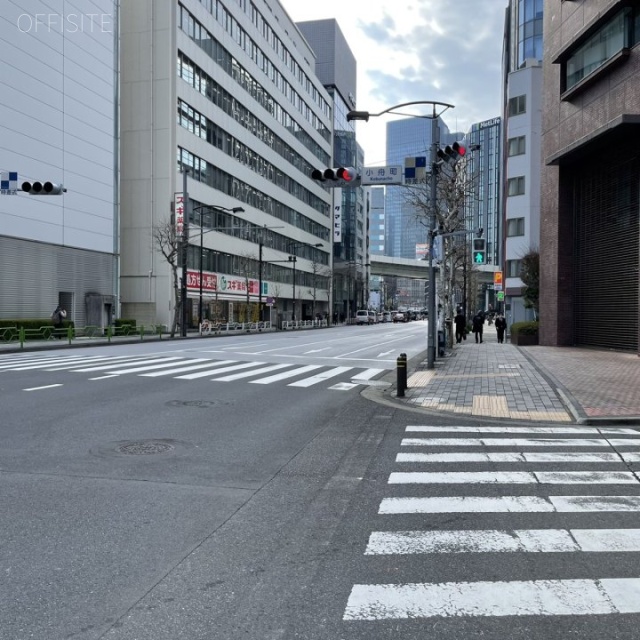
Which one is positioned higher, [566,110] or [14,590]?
[566,110]

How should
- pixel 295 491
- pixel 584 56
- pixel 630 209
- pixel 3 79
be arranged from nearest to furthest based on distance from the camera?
pixel 295 491 → pixel 630 209 → pixel 584 56 → pixel 3 79

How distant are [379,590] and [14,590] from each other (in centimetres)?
231

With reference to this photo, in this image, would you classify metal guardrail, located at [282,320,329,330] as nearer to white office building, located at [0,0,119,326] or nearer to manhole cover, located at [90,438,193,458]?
white office building, located at [0,0,119,326]

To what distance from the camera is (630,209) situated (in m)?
23.8

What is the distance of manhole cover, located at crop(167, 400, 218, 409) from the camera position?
464 inches

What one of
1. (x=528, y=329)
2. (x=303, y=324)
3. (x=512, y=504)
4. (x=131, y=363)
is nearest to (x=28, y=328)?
(x=131, y=363)

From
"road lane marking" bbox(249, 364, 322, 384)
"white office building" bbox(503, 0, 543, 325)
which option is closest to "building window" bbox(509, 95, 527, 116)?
"white office building" bbox(503, 0, 543, 325)

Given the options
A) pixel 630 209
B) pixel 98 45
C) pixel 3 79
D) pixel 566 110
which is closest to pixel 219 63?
pixel 98 45

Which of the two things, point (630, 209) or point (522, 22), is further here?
point (522, 22)

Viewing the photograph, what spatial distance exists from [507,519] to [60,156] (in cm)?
4149

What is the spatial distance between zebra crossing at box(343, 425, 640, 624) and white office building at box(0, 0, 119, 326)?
3343 cm

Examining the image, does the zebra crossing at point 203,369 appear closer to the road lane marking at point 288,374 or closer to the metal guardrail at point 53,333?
the road lane marking at point 288,374

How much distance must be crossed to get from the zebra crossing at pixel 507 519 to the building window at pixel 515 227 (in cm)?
4701

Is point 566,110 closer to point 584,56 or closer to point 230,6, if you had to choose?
point 584,56
